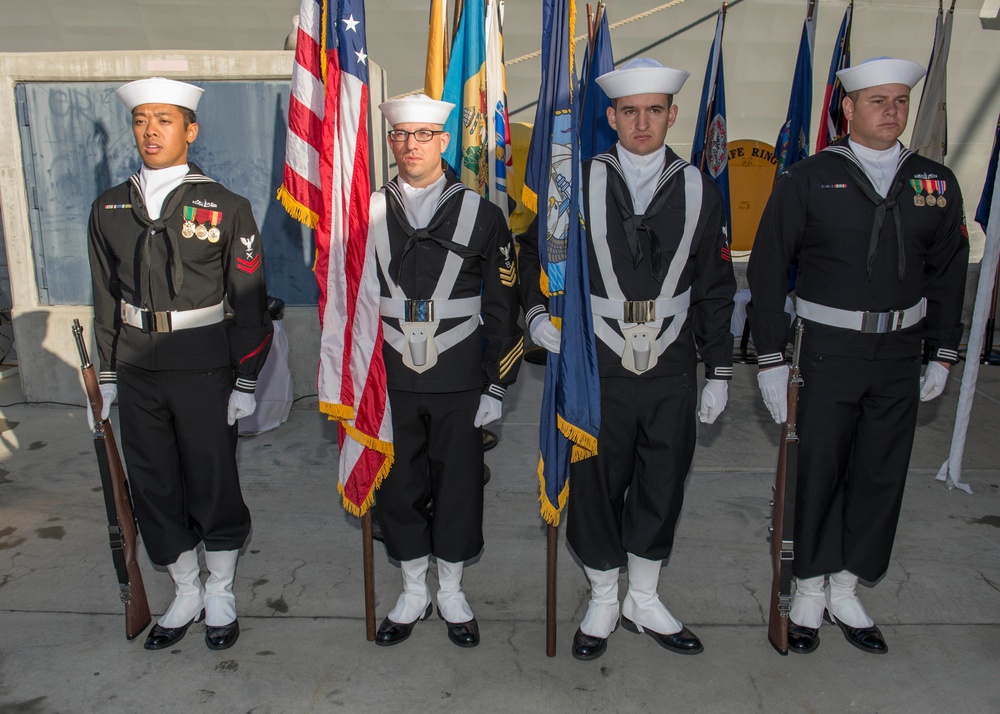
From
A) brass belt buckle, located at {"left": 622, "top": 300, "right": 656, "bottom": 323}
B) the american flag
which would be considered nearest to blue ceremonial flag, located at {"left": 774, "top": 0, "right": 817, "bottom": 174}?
brass belt buckle, located at {"left": 622, "top": 300, "right": 656, "bottom": 323}

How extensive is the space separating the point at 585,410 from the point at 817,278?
3.39 feet

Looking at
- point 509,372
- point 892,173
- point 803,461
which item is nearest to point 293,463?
point 509,372

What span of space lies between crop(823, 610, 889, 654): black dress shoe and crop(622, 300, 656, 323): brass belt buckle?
58.9 inches

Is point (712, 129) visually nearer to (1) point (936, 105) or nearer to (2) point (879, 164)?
(1) point (936, 105)

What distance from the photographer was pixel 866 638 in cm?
304

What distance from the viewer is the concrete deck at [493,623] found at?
9.08 ft

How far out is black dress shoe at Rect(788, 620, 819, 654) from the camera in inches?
118

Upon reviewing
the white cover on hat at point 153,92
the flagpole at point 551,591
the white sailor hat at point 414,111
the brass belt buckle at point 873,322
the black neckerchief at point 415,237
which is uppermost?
the white cover on hat at point 153,92

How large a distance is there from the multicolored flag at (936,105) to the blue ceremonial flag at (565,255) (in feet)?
19.5

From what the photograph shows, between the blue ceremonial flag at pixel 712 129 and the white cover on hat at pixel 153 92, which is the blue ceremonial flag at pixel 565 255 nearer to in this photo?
the white cover on hat at pixel 153 92

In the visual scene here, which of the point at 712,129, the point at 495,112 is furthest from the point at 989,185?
the point at 495,112

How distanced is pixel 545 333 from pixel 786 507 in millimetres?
1103

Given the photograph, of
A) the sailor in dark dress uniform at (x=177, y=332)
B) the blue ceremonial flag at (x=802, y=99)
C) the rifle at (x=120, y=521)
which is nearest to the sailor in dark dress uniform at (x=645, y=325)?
the sailor in dark dress uniform at (x=177, y=332)

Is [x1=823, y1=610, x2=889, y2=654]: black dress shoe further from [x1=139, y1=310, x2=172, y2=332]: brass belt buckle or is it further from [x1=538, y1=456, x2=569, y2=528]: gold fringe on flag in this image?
[x1=139, y1=310, x2=172, y2=332]: brass belt buckle
